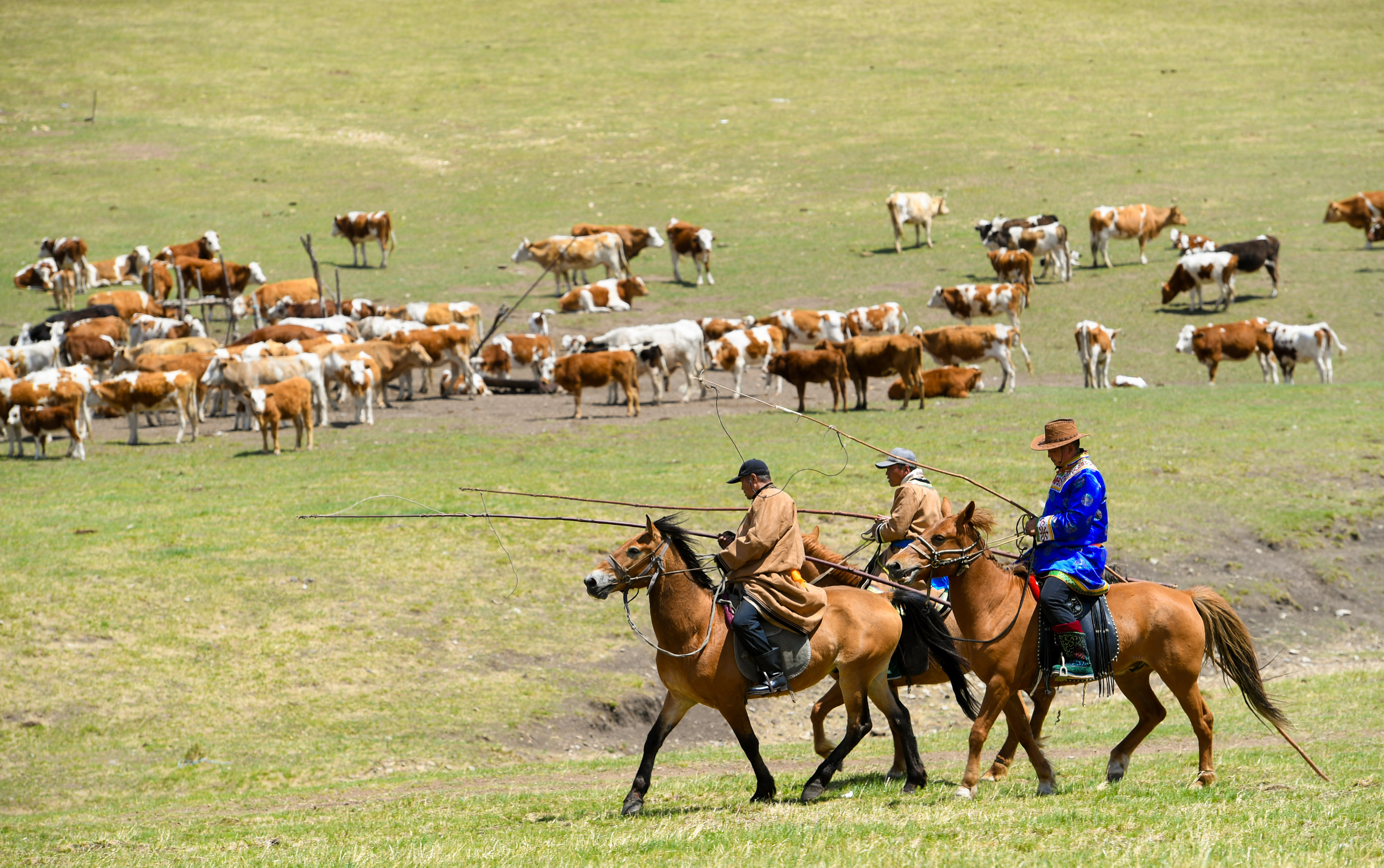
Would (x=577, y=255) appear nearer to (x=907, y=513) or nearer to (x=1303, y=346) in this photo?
(x=1303, y=346)

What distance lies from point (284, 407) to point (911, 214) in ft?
83.4

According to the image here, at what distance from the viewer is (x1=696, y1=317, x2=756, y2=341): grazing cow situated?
103ft

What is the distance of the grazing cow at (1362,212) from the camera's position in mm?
40312

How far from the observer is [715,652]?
8992 mm

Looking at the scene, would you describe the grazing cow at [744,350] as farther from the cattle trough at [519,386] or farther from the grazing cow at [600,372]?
the cattle trough at [519,386]

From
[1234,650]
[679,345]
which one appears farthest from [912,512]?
[679,345]

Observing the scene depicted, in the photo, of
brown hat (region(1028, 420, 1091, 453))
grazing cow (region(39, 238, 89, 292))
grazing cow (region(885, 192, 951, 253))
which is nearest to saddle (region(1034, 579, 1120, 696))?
brown hat (region(1028, 420, 1091, 453))

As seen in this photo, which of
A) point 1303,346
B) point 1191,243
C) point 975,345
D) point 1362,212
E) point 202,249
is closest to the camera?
point 1303,346

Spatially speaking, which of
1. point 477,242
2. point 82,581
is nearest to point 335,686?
point 82,581

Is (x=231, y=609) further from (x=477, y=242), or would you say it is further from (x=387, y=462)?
(x=477, y=242)

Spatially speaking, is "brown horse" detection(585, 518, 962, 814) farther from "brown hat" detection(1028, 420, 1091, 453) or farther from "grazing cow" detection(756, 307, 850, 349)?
"grazing cow" detection(756, 307, 850, 349)

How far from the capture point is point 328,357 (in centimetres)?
2634

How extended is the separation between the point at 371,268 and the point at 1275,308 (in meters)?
27.1

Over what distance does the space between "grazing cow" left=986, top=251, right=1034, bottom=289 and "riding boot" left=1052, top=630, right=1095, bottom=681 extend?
92.3 feet
